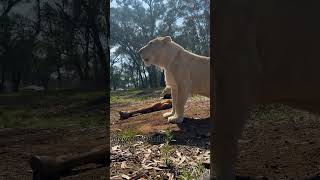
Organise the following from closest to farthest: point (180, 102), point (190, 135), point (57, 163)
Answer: point (57, 163) → point (190, 135) → point (180, 102)

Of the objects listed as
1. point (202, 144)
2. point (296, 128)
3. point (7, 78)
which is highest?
point (7, 78)

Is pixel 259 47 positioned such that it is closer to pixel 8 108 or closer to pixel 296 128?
pixel 8 108

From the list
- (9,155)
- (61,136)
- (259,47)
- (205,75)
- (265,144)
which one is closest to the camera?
(259,47)

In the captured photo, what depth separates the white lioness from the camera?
15.2 ft

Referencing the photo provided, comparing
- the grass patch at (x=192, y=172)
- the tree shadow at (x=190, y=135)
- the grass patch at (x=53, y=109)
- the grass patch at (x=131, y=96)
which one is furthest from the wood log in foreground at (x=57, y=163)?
the grass patch at (x=131, y=96)

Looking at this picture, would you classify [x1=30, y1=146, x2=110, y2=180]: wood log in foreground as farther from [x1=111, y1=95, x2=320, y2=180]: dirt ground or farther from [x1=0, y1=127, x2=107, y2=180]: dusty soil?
[x1=111, y1=95, x2=320, y2=180]: dirt ground

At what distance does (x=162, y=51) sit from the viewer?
183 inches

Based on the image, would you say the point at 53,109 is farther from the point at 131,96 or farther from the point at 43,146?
the point at 131,96

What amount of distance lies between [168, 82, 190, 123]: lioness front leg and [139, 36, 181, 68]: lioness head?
0.32 meters

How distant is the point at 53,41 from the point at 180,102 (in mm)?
2879

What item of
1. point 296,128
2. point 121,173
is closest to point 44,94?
point 121,173

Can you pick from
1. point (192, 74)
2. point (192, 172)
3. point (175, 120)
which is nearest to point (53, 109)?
point (192, 172)

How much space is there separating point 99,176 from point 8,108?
422 millimetres

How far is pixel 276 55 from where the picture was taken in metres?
1.24
